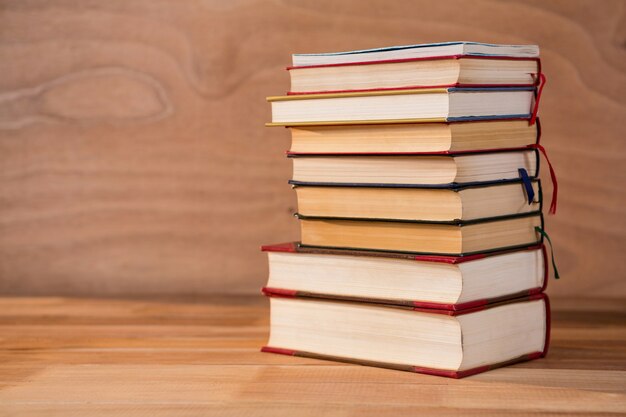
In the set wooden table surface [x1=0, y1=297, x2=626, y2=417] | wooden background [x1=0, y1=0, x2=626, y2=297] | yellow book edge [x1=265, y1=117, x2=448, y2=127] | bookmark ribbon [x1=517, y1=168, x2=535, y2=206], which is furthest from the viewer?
wooden background [x1=0, y1=0, x2=626, y2=297]

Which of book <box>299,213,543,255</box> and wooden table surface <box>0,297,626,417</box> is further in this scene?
book <box>299,213,543,255</box>

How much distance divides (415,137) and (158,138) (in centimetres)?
75

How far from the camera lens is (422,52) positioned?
1248 mm

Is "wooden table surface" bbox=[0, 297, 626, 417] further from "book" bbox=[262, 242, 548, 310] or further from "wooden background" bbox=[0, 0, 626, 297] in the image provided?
"wooden background" bbox=[0, 0, 626, 297]

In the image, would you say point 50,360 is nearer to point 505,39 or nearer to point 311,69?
point 311,69

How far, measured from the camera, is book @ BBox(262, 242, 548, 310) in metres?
1.25

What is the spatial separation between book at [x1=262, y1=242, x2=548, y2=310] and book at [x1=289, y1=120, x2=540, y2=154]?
0.42 feet

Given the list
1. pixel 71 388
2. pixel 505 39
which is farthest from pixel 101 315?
pixel 505 39

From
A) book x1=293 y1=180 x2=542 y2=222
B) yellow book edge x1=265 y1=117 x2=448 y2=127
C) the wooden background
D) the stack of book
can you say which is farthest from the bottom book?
the wooden background

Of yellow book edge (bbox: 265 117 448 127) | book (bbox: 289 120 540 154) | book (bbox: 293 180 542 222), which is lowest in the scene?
book (bbox: 293 180 542 222)

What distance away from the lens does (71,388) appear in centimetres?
119

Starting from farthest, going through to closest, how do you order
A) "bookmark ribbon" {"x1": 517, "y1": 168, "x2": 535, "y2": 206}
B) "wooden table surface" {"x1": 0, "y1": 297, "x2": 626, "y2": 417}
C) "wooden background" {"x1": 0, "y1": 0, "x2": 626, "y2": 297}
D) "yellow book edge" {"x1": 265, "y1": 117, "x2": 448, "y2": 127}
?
"wooden background" {"x1": 0, "y1": 0, "x2": 626, "y2": 297}, "bookmark ribbon" {"x1": 517, "y1": 168, "x2": 535, "y2": 206}, "yellow book edge" {"x1": 265, "y1": 117, "x2": 448, "y2": 127}, "wooden table surface" {"x1": 0, "y1": 297, "x2": 626, "y2": 417}

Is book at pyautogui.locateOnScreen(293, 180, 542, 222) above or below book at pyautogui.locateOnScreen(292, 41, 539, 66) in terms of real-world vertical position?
below

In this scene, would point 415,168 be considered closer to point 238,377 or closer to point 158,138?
point 238,377
